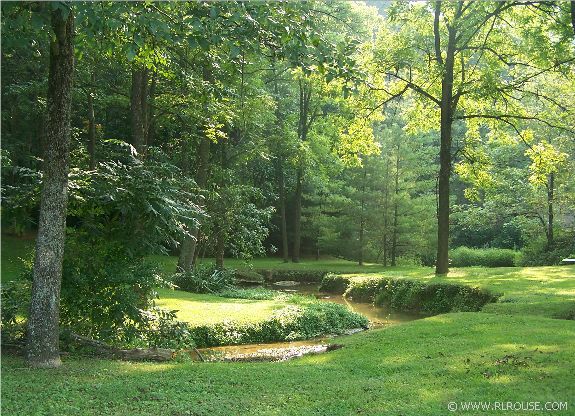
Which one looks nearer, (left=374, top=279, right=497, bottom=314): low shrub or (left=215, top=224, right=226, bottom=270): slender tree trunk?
(left=374, top=279, right=497, bottom=314): low shrub

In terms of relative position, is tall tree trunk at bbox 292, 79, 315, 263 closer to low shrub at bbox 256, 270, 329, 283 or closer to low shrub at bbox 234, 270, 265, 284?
low shrub at bbox 256, 270, 329, 283

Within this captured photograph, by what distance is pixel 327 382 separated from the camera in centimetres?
659

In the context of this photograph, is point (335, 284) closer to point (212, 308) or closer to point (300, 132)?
point (212, 308)

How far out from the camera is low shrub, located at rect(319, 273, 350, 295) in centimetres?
2239

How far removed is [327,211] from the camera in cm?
3275

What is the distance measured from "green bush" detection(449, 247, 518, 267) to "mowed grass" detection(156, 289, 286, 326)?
61.5 ft

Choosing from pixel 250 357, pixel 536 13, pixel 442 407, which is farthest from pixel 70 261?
pixel 536 13

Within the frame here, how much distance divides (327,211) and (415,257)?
6.07 metres

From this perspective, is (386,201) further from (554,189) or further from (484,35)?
(484,35)

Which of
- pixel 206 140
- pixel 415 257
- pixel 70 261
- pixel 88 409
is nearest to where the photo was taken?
pixel 88 409

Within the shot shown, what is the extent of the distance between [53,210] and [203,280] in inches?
469

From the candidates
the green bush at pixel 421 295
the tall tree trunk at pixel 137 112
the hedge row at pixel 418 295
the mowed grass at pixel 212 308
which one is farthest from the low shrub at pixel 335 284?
the tall tree trunk at pixel 137 112

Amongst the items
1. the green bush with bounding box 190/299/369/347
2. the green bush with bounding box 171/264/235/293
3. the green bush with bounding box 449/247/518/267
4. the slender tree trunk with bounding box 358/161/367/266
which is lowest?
the green bush with bounding box 190/299/369/347

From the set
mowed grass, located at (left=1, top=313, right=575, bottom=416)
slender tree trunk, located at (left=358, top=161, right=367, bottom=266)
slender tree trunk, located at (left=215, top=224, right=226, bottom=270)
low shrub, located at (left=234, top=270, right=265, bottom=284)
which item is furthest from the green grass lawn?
slender tree trunk, located at (left=358, top=161, right=367, bottom=266)
